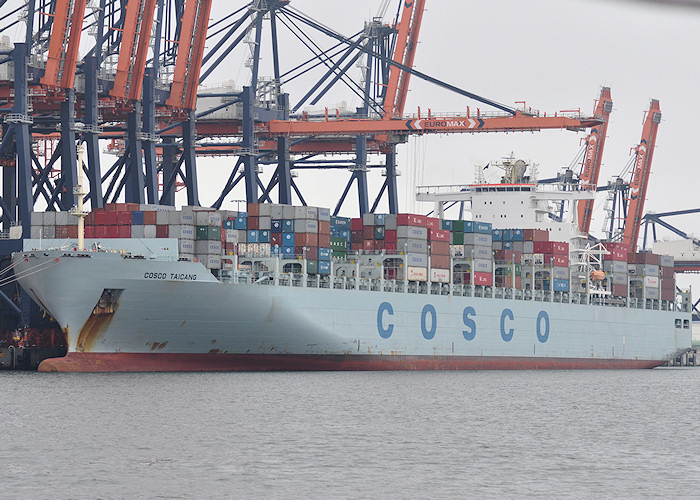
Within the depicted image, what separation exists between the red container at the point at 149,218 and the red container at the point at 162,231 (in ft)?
0.97

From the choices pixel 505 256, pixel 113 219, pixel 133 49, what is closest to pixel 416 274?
pixel 505 256

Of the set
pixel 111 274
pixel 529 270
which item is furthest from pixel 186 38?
pixel 529 270

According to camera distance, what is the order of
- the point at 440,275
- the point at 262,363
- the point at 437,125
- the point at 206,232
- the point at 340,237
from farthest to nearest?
the point at 437,125 < the point at 440,275 < the point at 340,237 < the point at 262,363 < the point at 206,232

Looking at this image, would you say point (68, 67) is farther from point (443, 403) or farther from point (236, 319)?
point (443, 403)

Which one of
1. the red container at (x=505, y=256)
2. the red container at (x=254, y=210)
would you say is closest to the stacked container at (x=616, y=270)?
the red container at (x=505, y=256)

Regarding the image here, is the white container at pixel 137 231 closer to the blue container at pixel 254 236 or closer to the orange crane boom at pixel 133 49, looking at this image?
the blue container at pixel 254 236

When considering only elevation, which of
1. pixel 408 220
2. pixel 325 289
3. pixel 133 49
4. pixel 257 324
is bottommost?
pixel 257 324

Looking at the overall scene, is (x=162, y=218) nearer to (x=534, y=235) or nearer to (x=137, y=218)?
(x=137, y=218)

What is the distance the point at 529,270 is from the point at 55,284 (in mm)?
26384

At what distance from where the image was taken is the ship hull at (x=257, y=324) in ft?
163

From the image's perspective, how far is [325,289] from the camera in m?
55.2

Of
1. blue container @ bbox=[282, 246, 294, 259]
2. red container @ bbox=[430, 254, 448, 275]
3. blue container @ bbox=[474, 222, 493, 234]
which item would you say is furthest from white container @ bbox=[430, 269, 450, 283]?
blue container @ bbox=[282, 246, 294, 259]

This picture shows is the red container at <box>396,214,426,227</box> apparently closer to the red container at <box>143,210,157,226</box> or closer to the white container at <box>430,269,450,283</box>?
the white container at <box>430,269,450,283</box>

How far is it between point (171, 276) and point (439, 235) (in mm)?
14962
